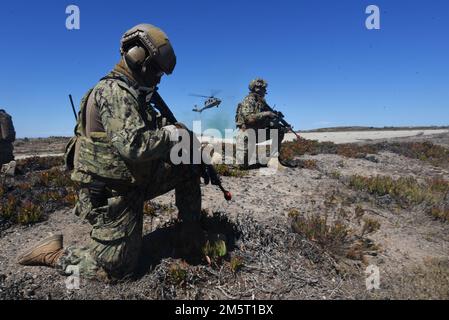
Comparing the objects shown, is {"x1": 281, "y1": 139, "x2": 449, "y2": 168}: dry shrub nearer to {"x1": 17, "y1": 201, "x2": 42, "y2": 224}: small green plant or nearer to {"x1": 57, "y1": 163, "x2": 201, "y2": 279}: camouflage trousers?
{"x1": 17, "y1": 201, "x2": 42, "y2": 224}: small green plant

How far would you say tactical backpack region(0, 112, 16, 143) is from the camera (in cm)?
1134

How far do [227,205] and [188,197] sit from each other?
95.2 inches

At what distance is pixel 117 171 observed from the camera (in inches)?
154

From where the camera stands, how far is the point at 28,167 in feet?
39.7

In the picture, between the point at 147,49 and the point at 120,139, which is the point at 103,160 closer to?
the point at 120,139

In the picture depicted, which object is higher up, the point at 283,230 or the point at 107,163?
the point at 107,163

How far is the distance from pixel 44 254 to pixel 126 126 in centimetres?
212

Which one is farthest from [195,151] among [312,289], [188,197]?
[312,289]

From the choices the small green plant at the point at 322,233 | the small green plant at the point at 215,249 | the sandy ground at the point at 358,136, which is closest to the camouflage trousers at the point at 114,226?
the small green plant at the point at 215,249

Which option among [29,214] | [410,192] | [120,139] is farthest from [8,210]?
[410,192]

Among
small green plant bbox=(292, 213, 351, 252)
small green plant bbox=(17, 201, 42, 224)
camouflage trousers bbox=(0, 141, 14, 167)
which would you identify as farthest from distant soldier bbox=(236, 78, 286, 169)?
camouflage trousers bbox=(0, 141, 14, 167)
